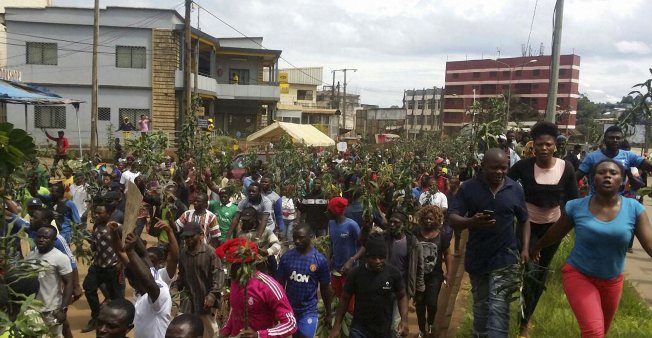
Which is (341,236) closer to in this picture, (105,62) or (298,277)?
(298,277)

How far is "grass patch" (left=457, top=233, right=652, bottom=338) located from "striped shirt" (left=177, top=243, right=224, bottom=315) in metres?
2.80

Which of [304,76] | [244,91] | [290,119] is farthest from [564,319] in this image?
[304,76]

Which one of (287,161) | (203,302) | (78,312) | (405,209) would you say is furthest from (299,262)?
(287,161)

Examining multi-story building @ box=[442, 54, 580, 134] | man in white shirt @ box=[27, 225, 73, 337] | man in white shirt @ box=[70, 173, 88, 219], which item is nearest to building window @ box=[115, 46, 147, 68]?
man in white shirt @ box=[70, 173, 88, 219]

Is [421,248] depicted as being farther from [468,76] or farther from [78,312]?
[468,76]

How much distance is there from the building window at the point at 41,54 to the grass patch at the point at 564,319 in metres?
27.8

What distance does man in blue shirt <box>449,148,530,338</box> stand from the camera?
453 centimetres

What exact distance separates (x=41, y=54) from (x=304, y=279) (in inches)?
1133

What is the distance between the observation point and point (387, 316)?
514 centimetres

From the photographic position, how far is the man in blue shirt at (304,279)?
5535 millimetres

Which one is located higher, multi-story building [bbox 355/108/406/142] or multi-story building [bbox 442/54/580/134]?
multi-story building [bbox 442/54/580/134]

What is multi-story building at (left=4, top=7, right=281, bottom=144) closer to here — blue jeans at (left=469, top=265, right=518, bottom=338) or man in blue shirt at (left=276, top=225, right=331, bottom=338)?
man in blue shirt at (left=276, top=225, right=331, bottom=338)

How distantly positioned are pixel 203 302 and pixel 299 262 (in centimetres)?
95

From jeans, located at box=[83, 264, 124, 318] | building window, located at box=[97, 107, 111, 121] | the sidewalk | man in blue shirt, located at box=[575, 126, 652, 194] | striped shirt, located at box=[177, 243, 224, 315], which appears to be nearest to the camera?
striped shirt, located at box=[177, 243, 224, 315]
